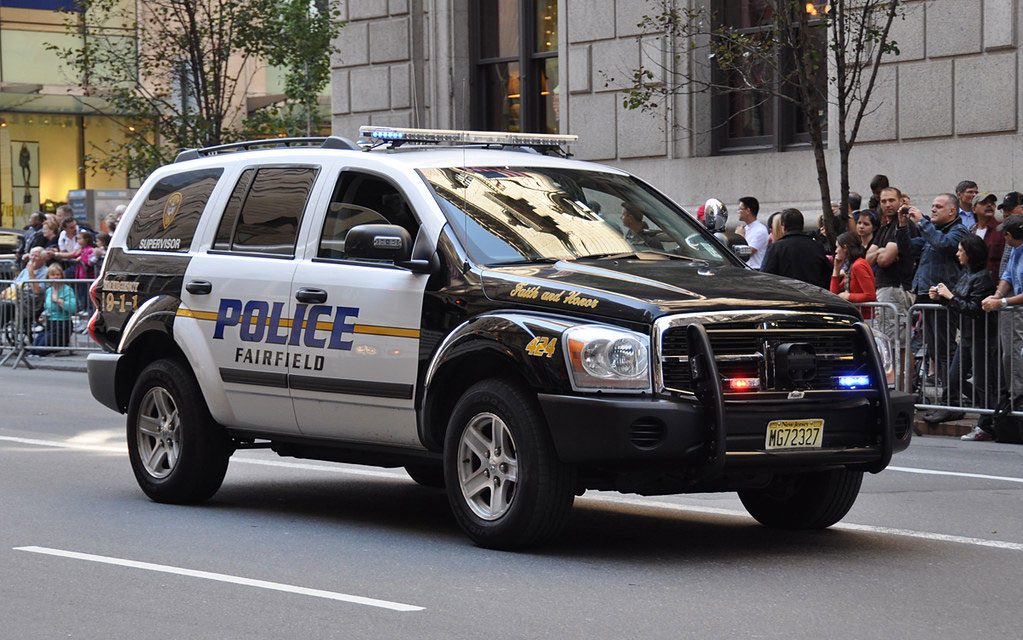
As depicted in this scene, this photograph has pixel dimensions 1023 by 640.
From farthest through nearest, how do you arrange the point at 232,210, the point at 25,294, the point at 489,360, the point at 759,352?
the point at 25,294
the point at 232,210
the point at 489,360
the point at 759,352

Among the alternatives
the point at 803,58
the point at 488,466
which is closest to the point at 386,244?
the point at 488,466

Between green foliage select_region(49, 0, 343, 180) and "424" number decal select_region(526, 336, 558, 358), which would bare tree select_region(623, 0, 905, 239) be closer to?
green foliage select_region(49, 0, 343, 180)

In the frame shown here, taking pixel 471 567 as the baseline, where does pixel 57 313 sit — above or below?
above

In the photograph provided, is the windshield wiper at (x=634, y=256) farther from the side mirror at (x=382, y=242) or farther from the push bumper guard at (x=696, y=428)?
the push bumper guard at (x=696, y=428)

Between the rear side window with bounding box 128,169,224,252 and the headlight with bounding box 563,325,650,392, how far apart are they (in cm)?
326

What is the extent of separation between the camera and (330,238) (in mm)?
8938

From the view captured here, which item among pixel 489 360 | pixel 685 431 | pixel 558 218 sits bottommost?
pixel 685 431

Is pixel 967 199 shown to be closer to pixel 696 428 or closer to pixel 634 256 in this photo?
pixel 634 256

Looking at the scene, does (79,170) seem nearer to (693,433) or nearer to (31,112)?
(31,112)

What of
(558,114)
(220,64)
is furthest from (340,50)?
(558,114)

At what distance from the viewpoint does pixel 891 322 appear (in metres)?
14.4

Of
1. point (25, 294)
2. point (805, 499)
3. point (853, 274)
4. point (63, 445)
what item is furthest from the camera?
point (25, 294)

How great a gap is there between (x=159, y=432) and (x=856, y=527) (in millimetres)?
4019

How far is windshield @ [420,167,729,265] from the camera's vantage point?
27.4ft
